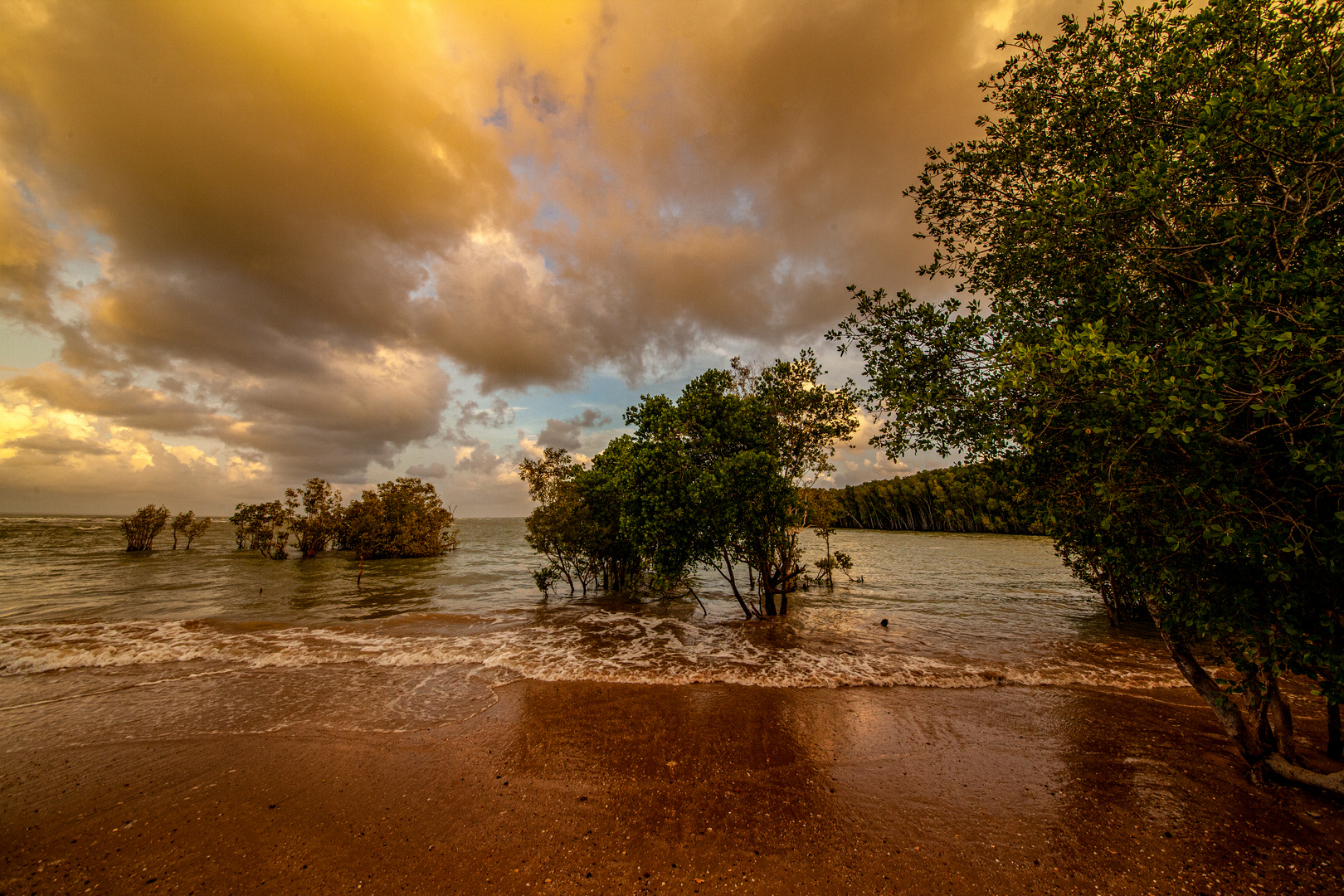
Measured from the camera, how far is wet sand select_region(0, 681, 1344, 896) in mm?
5129

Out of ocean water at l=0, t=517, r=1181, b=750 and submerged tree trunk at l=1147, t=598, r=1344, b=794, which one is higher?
submerged tree trunk at l=1147, t=598, r=1344, b=794

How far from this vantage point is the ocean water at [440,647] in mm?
10188

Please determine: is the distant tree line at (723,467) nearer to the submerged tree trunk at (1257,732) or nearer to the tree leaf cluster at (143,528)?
the submerged tree trunk at (1257,732)

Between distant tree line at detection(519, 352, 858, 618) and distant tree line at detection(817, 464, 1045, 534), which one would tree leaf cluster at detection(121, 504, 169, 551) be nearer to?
distant tree line at detection(519, 352, 858, 618)

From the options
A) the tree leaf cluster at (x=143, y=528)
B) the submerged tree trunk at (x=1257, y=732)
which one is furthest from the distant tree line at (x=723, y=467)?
the tree leaf cluster at (x=143, y=528)

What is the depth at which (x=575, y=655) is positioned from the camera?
14086 mm

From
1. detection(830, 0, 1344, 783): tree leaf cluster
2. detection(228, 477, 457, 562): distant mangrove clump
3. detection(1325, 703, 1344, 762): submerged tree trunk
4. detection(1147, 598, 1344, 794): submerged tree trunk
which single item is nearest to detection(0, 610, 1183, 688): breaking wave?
detection(1325, 703, 1344, 762): submerged tree trunk

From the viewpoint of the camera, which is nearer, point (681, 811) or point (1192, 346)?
point (1192, 346)

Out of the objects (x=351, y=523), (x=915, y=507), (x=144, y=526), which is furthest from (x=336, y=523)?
(x=915, y=507)

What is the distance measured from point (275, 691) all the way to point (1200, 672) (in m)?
18.0

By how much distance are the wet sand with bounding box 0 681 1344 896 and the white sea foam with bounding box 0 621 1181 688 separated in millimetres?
2739

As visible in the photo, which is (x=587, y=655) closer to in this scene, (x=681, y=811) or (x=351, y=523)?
(x=681, y=811)

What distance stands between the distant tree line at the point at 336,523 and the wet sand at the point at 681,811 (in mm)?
46207

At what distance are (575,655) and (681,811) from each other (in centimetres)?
854
